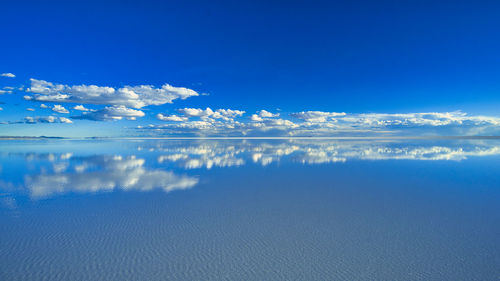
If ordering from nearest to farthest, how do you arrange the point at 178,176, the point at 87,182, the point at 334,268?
the point at 334,268, the point at 87,182, the point at 178,176

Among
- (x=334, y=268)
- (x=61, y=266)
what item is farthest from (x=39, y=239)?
(x=334, y=268)

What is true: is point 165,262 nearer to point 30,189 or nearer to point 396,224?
point 396,224

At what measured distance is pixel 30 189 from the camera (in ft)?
34.7

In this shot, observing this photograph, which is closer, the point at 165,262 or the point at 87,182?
the point at 165,262

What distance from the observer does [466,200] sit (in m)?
8.72

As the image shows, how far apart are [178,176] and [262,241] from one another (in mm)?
9409

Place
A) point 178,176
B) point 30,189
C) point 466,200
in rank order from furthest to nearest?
point 178,176 → point 30,189 → point 466,200

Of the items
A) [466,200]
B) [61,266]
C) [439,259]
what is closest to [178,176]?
[61,266]

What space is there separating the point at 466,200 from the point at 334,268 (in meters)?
7.66

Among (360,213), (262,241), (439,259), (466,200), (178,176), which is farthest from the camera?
(178,176)

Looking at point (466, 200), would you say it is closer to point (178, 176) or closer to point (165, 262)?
point (165, 262)

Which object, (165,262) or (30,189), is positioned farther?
(30,189)

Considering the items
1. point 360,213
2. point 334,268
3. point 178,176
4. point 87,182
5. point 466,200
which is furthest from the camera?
point 178,176

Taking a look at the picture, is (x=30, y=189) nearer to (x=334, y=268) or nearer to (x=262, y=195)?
(x=262, y=195)
